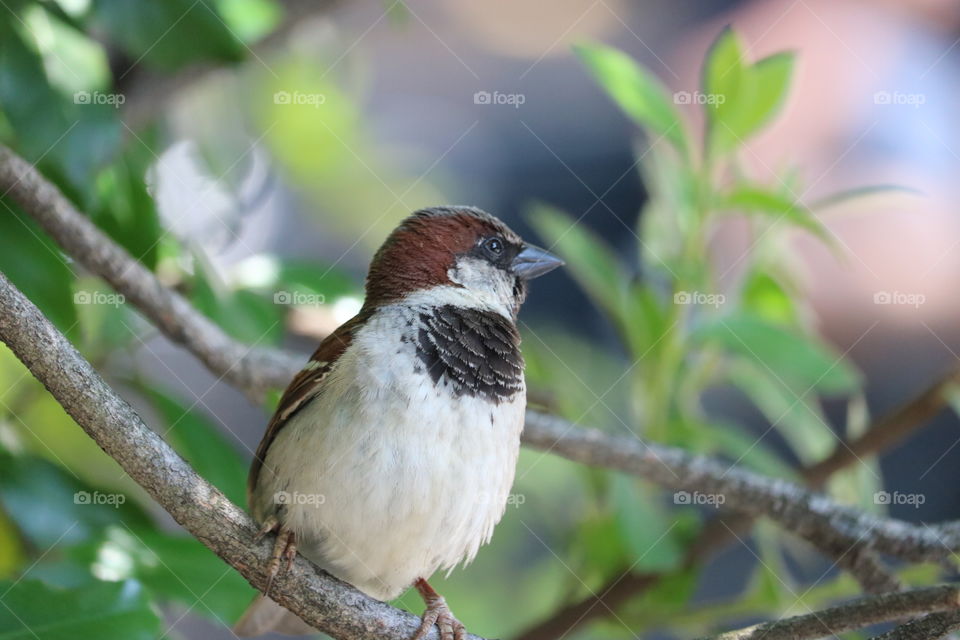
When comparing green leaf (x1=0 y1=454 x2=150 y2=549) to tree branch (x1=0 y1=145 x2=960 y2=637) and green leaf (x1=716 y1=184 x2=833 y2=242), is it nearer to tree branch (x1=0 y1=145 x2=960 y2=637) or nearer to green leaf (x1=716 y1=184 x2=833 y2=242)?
tree branch (x1=0 y1=145 x2=960 y2=637)

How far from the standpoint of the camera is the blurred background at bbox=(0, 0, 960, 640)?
167 cm

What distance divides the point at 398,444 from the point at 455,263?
0.46 metres

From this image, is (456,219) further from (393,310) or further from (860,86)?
(860,86)

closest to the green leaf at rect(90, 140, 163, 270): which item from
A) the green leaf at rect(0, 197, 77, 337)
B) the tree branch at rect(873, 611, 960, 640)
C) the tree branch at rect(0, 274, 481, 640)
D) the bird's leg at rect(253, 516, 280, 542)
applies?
the green leaf at rect(0, 197, 77, 337)

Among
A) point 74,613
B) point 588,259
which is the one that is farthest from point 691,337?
point 74,613

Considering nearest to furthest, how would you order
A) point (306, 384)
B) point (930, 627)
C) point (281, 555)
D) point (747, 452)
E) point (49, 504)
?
1. point (930, 627)
2. point (281, 555)
3. point (306, 384)
4. point (49, 504)
5. point (747, 452)

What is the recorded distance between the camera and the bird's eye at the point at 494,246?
187 centimetres

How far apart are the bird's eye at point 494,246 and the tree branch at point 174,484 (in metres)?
0.74

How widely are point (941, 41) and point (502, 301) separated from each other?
7.52ft

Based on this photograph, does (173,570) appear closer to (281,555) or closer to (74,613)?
(74,613)

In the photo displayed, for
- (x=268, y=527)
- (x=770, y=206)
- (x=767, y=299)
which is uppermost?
(x=770, y=206)

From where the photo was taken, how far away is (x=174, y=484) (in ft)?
3.83

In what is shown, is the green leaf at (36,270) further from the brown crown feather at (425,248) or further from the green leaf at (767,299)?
the green leaf at (767,299)

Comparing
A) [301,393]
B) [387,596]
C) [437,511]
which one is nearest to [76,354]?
[301,393]
